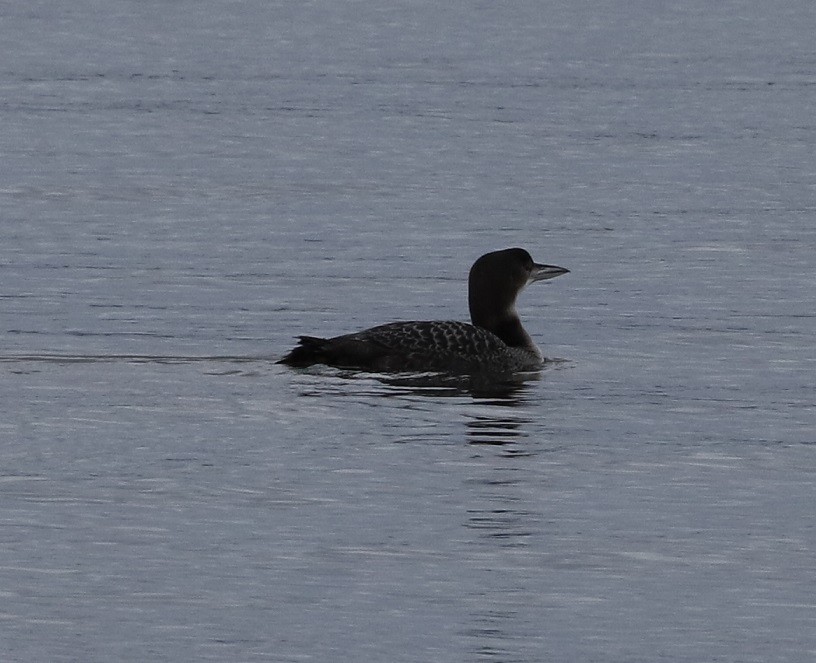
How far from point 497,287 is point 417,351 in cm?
126

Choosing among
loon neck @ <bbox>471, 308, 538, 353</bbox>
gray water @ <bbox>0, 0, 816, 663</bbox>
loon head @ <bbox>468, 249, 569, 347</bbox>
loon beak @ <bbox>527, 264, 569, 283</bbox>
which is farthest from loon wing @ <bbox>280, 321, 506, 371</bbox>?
loon beak @ <bbox>527, 264, 569, 283</bbox>

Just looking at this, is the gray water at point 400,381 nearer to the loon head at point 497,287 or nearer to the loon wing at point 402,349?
the loon wing at point 402,349

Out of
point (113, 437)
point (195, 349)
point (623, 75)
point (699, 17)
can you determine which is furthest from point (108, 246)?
point (699, 17)

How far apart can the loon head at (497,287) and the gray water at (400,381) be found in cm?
39

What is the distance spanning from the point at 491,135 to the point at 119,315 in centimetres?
1038

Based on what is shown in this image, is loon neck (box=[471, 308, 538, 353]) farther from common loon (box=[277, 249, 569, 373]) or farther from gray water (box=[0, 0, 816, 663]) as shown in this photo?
gray water (box=[0, 0, 816, 663])

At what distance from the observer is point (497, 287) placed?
530 inches

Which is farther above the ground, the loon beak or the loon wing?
the loon beak

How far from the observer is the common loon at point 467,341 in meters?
12.2

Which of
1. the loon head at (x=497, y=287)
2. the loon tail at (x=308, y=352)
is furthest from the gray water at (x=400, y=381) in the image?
Answer: the loon head at (x=497, y=287)

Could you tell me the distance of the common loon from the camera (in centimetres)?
1223

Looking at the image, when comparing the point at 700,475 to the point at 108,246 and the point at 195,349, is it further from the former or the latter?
the point at 108,246

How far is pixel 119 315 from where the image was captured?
46.6 ft

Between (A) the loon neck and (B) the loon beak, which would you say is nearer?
(A) the loon neck
